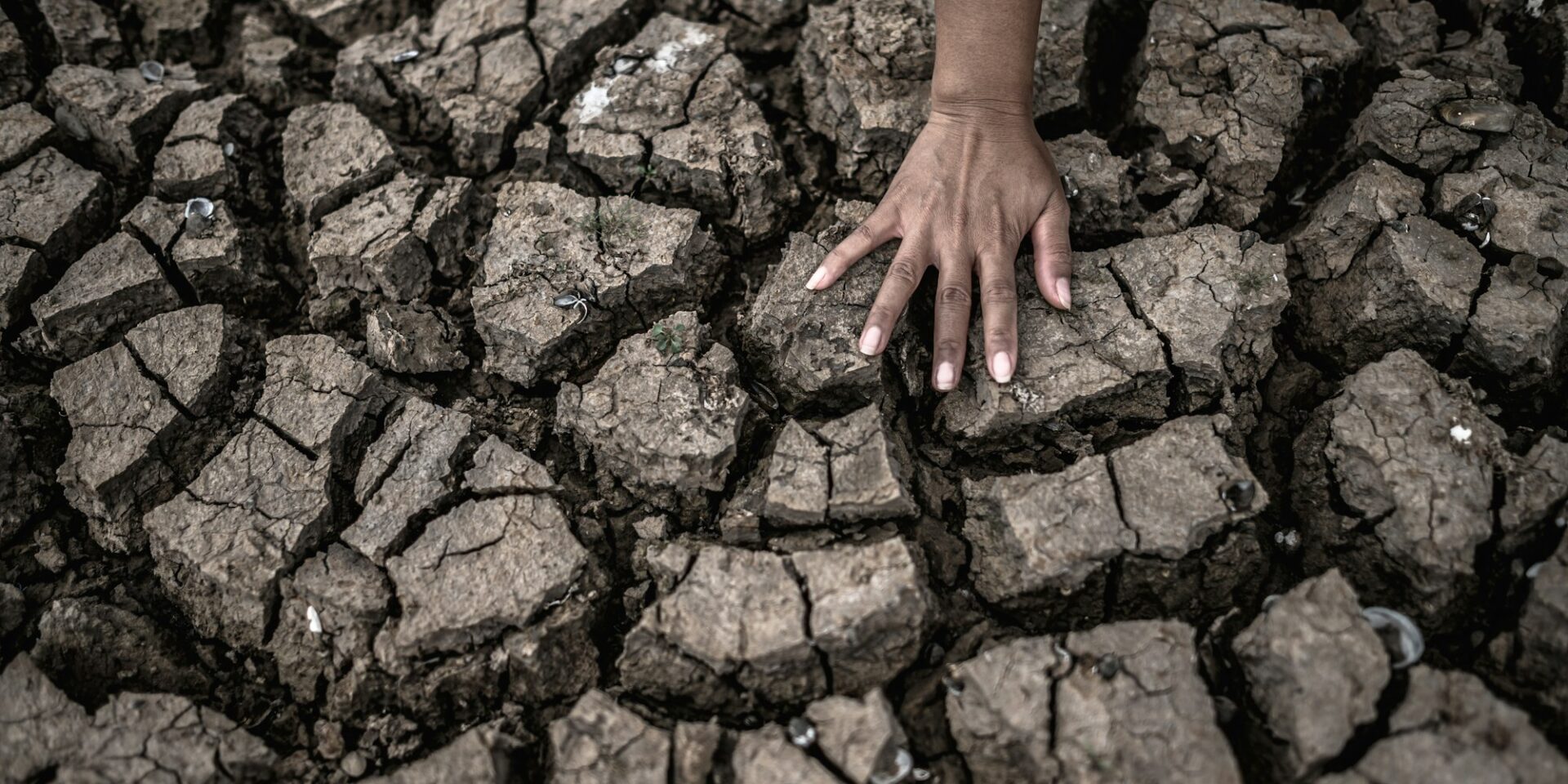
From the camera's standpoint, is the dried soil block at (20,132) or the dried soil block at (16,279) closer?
the dried soil block at (16,279)

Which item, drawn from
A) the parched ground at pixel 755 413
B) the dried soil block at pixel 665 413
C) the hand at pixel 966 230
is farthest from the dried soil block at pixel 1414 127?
the dried soil block at pixel 665 413

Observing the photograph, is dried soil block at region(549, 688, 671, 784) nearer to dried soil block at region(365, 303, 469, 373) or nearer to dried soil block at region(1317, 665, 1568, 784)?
dried soil block at region(365, 303, 469, 373)

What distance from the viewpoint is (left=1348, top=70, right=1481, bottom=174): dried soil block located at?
8.73 ft

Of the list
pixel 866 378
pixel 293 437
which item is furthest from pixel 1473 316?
pixel 293 437

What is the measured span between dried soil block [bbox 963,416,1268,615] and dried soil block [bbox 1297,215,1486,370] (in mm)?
574

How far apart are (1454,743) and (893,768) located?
1.15 metres

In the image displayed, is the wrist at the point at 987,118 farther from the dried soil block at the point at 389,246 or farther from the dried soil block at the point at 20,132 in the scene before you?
the dried soil block at the point at 20,132

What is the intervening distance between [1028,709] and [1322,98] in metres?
2.25

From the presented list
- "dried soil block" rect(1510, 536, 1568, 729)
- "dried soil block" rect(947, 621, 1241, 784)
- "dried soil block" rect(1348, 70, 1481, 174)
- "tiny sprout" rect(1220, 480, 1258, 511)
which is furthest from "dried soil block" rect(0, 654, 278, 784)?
"dried soil block" rect(1348, 70, 1481, 174)

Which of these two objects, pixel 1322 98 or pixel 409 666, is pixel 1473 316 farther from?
pixel 409 666

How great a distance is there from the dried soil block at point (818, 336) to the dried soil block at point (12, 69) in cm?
266

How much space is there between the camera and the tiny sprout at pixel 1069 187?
271 cm

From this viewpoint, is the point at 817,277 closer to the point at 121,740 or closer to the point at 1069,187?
the point at 1069,187

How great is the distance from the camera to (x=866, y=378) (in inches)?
96.1
